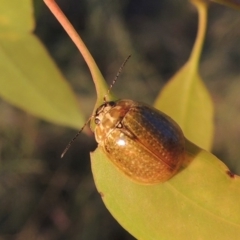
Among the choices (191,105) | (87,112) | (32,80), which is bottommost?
(87,112)

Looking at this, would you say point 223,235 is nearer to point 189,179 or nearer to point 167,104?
point 189,179

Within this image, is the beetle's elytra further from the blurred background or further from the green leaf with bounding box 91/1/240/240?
the blurred background

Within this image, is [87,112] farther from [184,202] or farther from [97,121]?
[184,202]

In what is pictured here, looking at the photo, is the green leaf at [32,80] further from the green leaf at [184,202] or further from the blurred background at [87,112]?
the blurred background at [87,112]

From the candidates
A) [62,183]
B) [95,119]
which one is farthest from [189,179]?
[62,183]

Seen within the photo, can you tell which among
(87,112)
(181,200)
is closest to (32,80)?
(181,200)

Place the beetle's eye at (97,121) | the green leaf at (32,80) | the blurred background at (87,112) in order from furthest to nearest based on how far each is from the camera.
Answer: the blurred background at (87,112) → the green leaf at (32,80) → the beetle's eye at (97,121)

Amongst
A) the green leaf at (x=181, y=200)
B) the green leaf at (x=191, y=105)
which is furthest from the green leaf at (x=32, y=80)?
the green leaf at (x=181, y=200)
